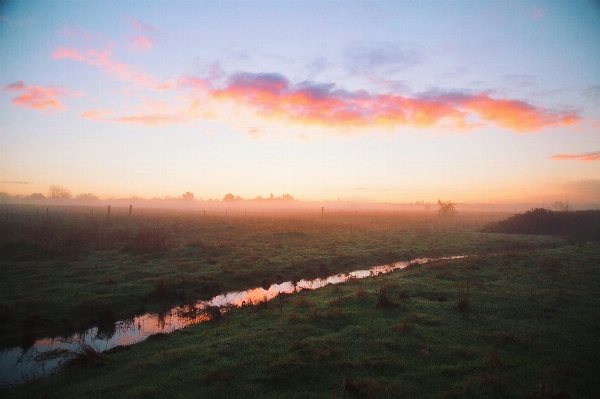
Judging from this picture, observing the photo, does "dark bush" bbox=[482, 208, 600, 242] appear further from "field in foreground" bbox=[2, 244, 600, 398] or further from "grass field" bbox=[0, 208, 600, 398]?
"field in foreground" bbox=[2, 244, 600, 398]

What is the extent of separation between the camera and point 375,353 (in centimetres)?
1030

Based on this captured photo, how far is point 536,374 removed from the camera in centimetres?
880

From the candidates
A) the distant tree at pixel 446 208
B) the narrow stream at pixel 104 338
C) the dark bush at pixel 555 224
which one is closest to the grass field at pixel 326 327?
the narrow stream at pixel 104 338

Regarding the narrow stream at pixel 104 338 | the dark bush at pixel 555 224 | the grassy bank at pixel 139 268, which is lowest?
the narrow stream at pixel 104 338

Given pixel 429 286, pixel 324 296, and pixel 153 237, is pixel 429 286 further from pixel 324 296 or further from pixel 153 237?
pixel 153 237

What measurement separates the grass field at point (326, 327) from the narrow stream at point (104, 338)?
0.83 m

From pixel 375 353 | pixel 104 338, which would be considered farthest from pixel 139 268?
pixel 375 353

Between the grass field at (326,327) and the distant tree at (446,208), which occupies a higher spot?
the distant tree at (446,208)

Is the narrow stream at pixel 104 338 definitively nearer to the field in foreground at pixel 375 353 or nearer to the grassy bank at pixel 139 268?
the grassy bank at pixel 139 268

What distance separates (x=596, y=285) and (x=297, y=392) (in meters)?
20.0

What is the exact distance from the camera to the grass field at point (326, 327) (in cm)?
866

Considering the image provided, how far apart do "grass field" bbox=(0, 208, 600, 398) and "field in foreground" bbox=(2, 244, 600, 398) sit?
0.16ft

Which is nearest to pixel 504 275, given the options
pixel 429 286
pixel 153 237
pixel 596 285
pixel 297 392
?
pixel 596 285

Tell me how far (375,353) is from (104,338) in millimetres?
11671
